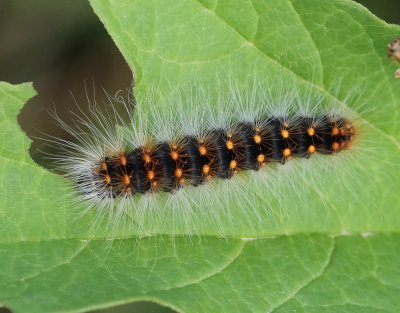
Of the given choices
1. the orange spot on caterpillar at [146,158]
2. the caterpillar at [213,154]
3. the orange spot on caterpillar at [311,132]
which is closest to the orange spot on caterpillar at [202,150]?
the caterpillar at [213,154]

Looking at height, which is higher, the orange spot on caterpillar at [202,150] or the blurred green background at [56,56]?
the orange spot on caterpillar at [202,150]

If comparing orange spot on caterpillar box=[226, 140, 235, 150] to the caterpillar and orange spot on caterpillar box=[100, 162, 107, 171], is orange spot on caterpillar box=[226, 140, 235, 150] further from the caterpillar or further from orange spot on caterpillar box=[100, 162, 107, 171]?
orange spot on caterpillar box=[100, 162, 107, 171]

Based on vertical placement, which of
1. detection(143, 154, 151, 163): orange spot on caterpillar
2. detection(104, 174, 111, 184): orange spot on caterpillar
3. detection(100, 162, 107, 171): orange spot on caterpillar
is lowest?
detection(104, 174, 111, 184): orange spot on caterpillar

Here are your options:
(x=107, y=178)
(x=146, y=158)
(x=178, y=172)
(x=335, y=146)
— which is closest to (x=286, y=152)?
(x=335, y=146)

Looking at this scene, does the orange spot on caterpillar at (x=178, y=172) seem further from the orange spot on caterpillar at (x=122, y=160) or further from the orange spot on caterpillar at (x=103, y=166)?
the orange spot on caterpillar at (x=103, y=166)

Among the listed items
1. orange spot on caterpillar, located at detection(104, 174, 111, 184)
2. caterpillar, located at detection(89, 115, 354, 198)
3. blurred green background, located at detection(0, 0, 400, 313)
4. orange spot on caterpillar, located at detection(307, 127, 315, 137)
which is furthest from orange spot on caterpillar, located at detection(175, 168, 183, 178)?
blurred green background, located at detection(0, 0, 400, 313)

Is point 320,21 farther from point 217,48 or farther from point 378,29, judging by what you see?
Answer: point 217,48

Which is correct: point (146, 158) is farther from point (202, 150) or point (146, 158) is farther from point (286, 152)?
point (286, 152)
